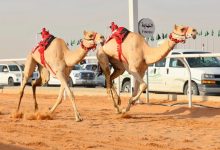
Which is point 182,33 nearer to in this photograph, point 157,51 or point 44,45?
point 157,51

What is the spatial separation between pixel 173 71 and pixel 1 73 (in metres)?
22.0

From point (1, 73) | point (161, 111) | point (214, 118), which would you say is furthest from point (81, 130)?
point (1, 73)

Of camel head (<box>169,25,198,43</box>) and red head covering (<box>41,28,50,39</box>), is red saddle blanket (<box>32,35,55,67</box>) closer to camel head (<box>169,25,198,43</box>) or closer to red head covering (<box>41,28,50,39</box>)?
red head covering (<box>41,28,50,39</box>)

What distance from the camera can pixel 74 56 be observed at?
43.5 ft

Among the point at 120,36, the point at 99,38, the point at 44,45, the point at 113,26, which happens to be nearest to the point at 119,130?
the point at 99,38

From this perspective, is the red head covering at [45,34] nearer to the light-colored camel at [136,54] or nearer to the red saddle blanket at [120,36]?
the light-colored camel at [136,54]

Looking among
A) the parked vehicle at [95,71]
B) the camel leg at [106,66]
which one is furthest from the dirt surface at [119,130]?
the parked vehicle at [95,71]

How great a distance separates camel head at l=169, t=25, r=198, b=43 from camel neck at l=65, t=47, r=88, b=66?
6.85ft

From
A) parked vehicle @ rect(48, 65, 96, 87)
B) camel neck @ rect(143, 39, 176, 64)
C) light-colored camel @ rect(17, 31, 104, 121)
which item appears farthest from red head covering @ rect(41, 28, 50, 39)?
parked vehicle @ rect(48, 65, 96, 87)

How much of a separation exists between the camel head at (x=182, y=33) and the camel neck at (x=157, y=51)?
18cm

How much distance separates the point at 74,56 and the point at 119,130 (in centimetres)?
293

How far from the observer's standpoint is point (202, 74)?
20500 mm

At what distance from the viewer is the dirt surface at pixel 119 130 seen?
8938mm

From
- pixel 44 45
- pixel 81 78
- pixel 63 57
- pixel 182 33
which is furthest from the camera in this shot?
pixel 81 78
